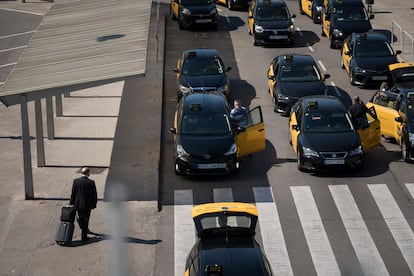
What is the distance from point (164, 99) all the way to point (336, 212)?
457 inches

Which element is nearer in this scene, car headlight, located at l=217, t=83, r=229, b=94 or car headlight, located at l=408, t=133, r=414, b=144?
A: car headlight, located at l=408, t=133, r=414, b=144

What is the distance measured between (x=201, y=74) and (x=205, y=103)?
551cm

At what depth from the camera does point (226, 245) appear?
1922cm

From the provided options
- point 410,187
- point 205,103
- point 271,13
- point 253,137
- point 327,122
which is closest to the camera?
point 410,187

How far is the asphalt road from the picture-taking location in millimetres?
22047

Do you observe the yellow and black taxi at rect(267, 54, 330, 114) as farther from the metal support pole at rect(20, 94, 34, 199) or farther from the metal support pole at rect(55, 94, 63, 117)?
the metal support pole at rect(20, 94, 34, 199)

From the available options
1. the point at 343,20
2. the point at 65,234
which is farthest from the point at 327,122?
the point at 343,20

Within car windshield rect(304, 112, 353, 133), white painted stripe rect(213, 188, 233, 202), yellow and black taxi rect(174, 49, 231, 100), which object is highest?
car windshield rect(304, 112, 353, 133)

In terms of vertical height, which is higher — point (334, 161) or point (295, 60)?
point (295, 60)

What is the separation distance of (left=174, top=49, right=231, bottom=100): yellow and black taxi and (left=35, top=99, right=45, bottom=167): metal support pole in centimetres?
674

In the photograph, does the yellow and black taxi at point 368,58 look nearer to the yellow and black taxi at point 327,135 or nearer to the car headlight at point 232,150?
the yellow and black taxi at point 327,135

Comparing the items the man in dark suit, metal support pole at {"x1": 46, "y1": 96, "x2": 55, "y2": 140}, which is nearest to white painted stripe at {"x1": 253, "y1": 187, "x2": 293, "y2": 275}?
the man in dark suit

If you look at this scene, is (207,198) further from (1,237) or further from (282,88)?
(282,88)

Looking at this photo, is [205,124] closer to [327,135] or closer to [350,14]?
[327,135]
